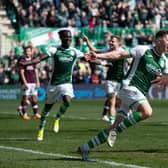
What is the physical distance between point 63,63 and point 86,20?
78.9 feet

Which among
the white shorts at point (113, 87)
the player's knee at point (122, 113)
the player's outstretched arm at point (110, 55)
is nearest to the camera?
the player's outstretched arm at point (110, 55)

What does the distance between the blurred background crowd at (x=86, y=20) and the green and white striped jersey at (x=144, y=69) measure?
→ 24.0 metres

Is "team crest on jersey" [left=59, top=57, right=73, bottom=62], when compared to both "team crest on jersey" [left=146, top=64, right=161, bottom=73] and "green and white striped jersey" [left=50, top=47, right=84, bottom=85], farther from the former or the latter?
"team crest on jersey" [left=146, top=64, right=161, bottom=73]

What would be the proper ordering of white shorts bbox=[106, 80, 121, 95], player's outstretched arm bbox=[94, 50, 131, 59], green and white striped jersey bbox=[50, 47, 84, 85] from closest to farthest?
player's outstretched arm bbox=[94, 50, 131, 59] < green and white striped jersey bbox=[50, 47, 84, 85] < white shorts bbox=[106, 80, 121, 95]

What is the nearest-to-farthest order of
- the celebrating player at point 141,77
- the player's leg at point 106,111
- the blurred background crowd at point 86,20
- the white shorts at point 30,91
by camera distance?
the celebrating player at point 141,77, the player's leg at point 106,111, the white shorts at point 30,91, the blurred background crowd at point 86,20

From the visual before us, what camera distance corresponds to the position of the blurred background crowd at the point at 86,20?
38.0m

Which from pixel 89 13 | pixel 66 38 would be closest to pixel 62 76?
pixel 66 38

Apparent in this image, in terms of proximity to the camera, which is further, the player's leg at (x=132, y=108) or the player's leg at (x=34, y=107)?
the player's leg at (x=34, y=107)

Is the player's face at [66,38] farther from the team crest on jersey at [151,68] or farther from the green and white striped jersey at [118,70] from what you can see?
the green and white striped jersey at [118,70]

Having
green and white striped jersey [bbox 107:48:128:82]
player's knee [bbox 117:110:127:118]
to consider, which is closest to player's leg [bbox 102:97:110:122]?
green and white striped jersey [bbox 107:48:128:82]

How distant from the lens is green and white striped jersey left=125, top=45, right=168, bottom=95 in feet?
41.9

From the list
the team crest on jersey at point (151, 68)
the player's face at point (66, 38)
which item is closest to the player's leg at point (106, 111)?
the player's face at point (66, 38)

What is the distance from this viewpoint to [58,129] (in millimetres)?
18906

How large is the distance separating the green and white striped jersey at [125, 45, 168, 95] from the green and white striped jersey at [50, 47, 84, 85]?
189 inches
